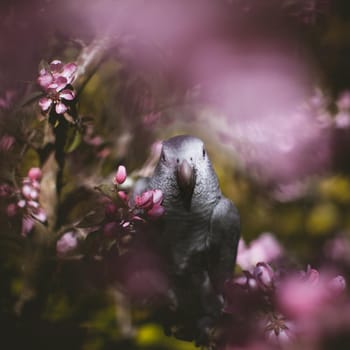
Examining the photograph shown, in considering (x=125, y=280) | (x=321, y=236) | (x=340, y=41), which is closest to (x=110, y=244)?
(x=125, y=280)

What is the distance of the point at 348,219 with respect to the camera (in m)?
1.25

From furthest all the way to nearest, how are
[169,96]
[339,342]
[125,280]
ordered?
[169,96] → [125,280] → [339,342]

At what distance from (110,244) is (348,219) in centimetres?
91

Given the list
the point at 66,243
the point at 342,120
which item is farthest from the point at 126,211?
the point at 342,120

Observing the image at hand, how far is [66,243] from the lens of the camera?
627 mm

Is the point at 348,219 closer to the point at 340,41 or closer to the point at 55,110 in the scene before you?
the point at 340,41

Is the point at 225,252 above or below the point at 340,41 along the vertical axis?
below

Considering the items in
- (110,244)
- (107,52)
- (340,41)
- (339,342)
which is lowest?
(339,342)

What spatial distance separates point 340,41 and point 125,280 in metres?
0.95

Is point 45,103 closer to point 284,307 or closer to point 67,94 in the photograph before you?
point 67,94

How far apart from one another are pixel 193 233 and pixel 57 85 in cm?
29

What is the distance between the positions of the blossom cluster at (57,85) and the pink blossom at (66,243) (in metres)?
0.19

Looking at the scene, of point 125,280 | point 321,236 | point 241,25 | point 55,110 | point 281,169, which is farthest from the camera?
point 321,236

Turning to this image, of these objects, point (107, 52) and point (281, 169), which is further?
point (281, 169)
